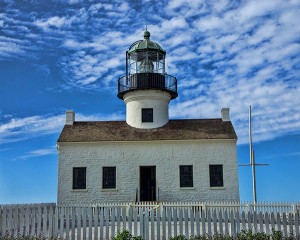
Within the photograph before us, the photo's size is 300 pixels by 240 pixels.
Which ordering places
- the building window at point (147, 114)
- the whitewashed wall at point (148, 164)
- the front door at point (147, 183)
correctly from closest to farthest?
the whitewashed wall at point (148, 164)
the front door at point (147, 183)
the building window at point (147, 114)

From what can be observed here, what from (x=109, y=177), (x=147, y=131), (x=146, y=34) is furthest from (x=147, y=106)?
(x=109, y=177)

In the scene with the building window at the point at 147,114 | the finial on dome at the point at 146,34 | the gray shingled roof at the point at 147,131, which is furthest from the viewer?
the finial on dome at the point at 146,34

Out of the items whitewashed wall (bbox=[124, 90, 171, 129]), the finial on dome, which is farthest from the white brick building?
the finial on dome

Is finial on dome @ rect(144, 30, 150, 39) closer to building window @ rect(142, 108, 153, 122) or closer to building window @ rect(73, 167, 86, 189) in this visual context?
building window @ rect(142, 108, 153, 122)

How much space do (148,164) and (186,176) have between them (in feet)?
8.02

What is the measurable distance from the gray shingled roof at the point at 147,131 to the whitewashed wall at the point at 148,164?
34cm

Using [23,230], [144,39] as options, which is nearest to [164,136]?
[144,39]

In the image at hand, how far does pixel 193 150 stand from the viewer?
21.0m

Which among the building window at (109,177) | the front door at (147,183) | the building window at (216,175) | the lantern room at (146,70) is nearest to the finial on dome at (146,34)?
the lantern room at (146,70)

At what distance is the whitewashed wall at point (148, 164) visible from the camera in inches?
812

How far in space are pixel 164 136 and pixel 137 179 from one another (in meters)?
3.13

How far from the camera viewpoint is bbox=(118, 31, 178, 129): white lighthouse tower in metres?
22.7

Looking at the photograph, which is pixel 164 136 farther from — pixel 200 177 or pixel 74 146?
pixel 74 146

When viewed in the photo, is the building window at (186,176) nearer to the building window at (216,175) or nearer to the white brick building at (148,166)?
the white brick building at (148,166)
